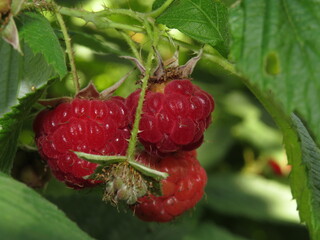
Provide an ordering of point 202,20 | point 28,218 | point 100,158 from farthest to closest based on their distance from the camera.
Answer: point 202,20, point 100,158, point 28,218

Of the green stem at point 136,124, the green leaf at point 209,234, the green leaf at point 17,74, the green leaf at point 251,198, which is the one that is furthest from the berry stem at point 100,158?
the green leaf at point 251,198

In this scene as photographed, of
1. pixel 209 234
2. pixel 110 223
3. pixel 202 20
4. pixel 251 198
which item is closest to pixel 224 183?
pixel 251 198

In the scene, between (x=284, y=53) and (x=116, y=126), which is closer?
(x=284, y=53)

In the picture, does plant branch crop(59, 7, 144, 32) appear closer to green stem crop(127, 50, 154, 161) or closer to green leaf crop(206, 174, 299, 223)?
green stem crop(127, 50, 154, 161)

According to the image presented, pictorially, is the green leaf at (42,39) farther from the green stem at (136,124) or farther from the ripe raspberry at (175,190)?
the ripe raspberry at (175,190)

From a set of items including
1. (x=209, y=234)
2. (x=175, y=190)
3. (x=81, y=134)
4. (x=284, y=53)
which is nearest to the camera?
(x=284, y=53)

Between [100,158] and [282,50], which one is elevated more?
[282,50]

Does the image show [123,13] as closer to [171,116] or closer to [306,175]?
[171,116]
